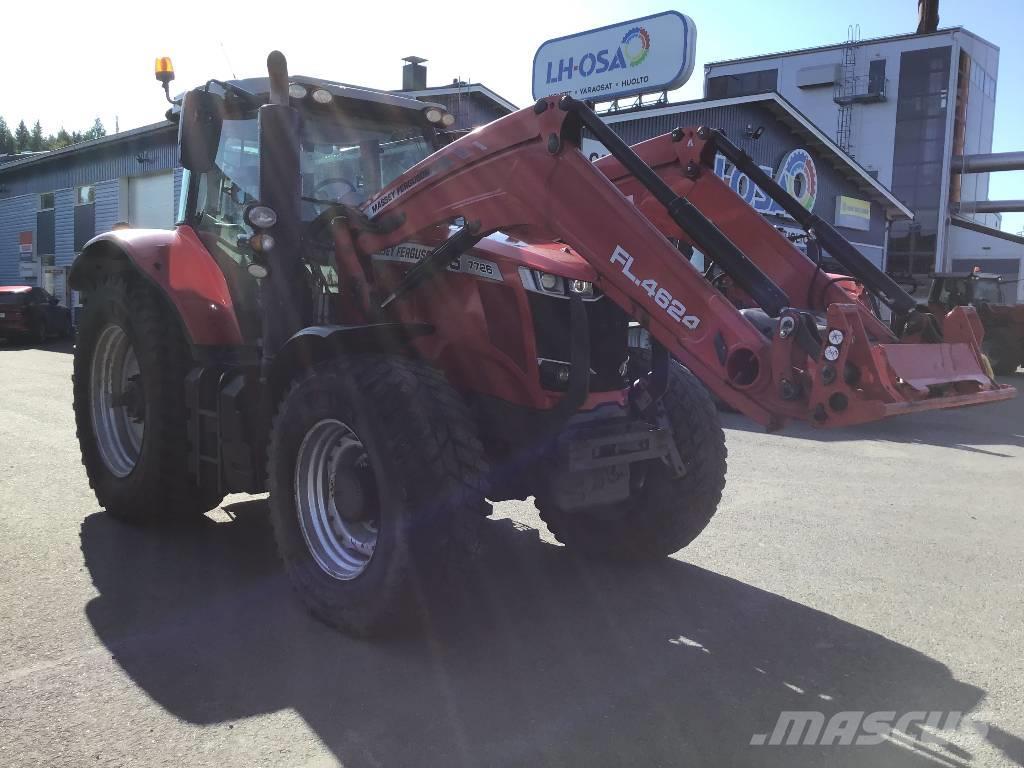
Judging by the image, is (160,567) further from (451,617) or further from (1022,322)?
(1022,322)

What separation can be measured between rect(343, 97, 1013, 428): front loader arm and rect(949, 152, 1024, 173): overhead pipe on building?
4716 cm

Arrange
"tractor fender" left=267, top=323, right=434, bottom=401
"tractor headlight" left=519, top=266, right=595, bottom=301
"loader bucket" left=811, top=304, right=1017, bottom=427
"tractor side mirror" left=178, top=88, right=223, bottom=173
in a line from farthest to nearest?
"tractor side mirror" left=178, top=88, right=223, bottom=173
"tractor headlight" left=519, top=266, right=595, bottom=301
"tractor fender" left=267, top=323, right=434, bottom=401
"loader bucket" left=811, top=304, right=1017, bottom=427

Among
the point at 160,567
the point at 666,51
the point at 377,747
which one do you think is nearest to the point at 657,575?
the point at 377,747

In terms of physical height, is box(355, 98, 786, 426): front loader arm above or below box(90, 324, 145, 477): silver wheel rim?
above

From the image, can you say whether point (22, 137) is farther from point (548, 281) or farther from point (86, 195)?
point (548, 281)

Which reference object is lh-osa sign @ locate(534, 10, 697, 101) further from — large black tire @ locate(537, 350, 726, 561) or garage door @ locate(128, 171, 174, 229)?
large black tire @ locate(537, 350, 726, 561)

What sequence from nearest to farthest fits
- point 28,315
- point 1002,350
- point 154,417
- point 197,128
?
point 197,128 → point 154,417 → point 1002,350 → point 28,315

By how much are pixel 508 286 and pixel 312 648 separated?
186 cm

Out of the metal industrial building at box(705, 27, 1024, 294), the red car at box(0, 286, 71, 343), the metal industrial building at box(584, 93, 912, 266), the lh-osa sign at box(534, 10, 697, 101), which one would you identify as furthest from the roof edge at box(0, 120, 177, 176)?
the metal industrial building at box(705, 27, 1024, 294)

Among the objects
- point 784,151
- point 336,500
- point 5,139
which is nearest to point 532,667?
point 336,500

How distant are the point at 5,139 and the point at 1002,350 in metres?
100

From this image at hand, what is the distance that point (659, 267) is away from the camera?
374cm

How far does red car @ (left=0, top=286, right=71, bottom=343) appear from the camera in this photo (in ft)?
73.7

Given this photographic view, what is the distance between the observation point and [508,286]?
4.25 m
